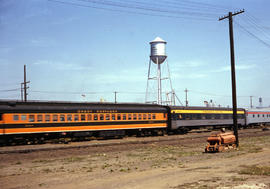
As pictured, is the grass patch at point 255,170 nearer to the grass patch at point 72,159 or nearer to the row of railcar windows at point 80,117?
the grass patch at point 72,159

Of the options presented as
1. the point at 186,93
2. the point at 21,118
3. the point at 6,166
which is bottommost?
the point at 6,166

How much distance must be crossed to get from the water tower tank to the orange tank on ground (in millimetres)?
56916

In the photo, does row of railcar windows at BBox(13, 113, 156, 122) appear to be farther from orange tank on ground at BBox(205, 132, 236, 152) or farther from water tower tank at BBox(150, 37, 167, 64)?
water tower tank at BBox(150, 37, 167, 64)

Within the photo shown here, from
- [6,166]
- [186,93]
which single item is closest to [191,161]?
[6,166]

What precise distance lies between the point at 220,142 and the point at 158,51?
59.3 meters

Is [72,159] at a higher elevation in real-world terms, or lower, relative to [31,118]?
lower

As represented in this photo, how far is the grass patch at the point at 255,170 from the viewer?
12.6m

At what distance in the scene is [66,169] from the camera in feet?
49.6

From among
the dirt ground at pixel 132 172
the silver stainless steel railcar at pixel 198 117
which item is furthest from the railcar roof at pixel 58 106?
the dirt ground at pixel 132 172

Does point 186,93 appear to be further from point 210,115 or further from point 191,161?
point 191,161

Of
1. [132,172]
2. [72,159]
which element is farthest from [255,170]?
[72,159]

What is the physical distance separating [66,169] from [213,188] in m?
7.85

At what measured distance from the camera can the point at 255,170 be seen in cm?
1319

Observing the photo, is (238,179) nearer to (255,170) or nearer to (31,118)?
(255,170)
